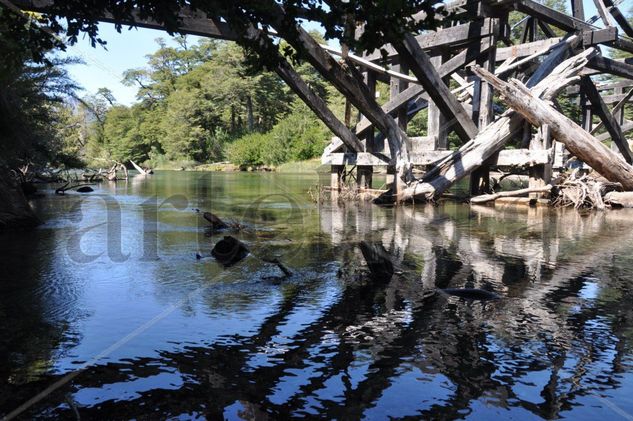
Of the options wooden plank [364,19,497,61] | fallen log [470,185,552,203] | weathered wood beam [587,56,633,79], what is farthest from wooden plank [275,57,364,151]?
weathered wood beam [587,56,633,79]

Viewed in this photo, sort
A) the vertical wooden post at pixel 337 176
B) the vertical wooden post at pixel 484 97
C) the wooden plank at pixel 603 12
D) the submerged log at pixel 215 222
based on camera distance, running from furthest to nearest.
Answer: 1. the vertical wooden post at pixel 337 176
2. the wooden plank at pixel 603 12
3. the vertical wooden post at pixel 484 97
4. the submerged log at pixel 215 222

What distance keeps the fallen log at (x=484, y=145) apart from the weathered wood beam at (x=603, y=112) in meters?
4.64

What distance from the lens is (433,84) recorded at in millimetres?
12766

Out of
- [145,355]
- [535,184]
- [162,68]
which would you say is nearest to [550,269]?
[145,355]

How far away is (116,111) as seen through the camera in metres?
87.8

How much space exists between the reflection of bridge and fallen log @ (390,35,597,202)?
7.13 meters

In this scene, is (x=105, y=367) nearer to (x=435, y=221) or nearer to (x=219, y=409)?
(x=219, y=409)

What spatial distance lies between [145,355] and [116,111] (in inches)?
3587

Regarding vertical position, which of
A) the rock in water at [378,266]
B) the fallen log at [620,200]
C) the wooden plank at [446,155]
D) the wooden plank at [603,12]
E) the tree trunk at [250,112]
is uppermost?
the tree trunk at [250,112]

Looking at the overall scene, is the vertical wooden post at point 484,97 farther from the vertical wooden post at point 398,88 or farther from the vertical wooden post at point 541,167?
the vertical wooden post at point 398,88

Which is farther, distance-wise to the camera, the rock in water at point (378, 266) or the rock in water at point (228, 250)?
the rock in water at point (228, 250)

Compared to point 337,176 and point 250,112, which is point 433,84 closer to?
point 337,176

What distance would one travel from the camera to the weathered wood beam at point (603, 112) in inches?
724

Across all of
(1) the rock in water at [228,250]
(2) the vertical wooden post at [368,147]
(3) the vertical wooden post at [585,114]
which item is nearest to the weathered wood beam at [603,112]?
(3) the vertical wooden post at [585,114]
